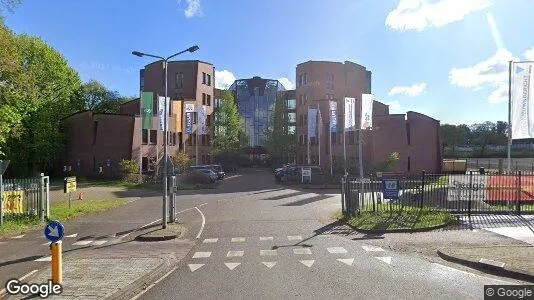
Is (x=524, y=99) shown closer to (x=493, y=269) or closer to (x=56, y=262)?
(x=493, y=269)

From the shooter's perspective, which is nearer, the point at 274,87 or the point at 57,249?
the point at 57,249

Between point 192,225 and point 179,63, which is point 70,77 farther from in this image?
point 192,225

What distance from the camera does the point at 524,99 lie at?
24984 mm

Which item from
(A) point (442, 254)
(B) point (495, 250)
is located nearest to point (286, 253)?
(A) point (442, 254)

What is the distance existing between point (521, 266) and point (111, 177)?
44136 mm

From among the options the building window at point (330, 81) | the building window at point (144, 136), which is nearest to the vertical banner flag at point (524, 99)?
the building window at point (144, 136)

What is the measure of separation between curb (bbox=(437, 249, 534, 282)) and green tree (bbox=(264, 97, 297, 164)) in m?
59.0

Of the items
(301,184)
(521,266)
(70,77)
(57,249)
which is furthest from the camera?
(70,77)

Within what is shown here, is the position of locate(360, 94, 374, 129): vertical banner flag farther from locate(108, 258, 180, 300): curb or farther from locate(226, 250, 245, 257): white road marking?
locate(108, 258, 180, 300): curb

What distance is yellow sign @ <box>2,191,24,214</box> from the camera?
18.5 meters

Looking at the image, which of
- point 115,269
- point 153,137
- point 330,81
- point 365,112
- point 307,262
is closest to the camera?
point 115,269

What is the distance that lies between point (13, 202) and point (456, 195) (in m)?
18.9

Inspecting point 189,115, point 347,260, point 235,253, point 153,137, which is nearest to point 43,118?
point 153,137

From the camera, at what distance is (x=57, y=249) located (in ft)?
28.7
